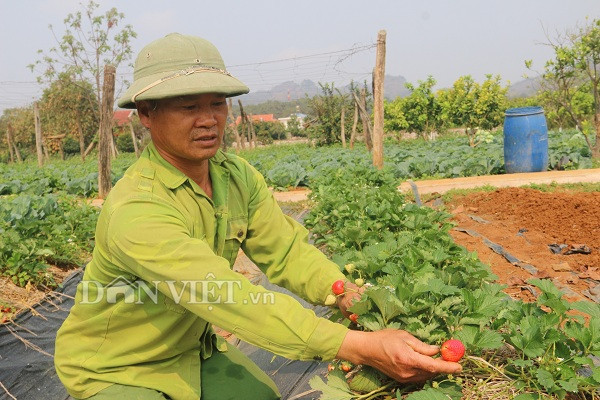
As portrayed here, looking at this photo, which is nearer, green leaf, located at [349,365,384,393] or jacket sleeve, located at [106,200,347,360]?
jacket sleeve, located at [106,200,347,360]

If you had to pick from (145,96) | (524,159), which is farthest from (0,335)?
(524,159)

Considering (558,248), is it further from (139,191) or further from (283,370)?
(139,191)

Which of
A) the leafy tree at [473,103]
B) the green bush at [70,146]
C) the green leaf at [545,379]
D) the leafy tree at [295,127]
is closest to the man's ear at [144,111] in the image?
the green leaf at [545,379]

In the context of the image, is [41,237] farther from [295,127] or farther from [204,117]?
[295,127]

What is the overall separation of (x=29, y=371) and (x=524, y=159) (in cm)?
1044

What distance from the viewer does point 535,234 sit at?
6.56 meters

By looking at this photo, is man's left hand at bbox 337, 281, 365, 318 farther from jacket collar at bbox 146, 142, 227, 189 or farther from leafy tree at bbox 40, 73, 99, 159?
leafy tree at bbox 40, 73, 99, 159

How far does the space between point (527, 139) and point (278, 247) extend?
10.7 meters

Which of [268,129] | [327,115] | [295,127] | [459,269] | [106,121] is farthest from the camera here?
[295,127]

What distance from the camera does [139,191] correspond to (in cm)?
191

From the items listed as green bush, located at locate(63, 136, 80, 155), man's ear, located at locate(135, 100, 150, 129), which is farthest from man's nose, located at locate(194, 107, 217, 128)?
green bush, located at locate(63, 136, 80, 155)

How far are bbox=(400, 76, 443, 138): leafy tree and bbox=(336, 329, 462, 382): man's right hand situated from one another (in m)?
24.6

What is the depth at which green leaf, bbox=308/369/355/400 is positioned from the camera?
1867mm

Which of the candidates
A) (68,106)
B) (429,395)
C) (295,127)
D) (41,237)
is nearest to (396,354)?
(429,395)
